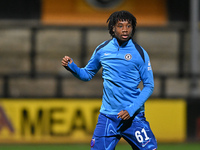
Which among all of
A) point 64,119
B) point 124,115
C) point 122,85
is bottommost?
point 64,119

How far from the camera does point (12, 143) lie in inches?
433

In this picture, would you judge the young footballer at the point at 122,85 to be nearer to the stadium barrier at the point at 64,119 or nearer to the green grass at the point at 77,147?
the green grass at the point at 77,147

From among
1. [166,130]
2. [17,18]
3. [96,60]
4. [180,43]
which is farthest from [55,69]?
[96,60]

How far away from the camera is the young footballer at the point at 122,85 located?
4977 mm

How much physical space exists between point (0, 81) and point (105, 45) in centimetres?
884

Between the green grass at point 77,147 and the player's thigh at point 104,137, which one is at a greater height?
the player's thigh at point 104,137

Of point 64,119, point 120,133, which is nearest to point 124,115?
point 120,133

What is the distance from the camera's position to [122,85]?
4996 millimetres

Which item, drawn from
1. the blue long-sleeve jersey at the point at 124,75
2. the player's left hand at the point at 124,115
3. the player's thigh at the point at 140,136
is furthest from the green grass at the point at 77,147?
the player's left hand at the point at 124,115

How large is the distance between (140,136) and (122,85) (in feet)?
1.76

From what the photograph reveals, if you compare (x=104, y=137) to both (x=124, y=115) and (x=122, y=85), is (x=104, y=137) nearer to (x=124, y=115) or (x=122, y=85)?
(x=124, y=115)

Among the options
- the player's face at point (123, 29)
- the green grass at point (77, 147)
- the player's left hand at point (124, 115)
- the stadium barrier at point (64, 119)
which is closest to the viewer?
the player's left hand at point (124, 115)

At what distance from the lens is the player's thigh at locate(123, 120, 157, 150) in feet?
16.6

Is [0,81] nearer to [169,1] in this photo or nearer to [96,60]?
[169,1]
